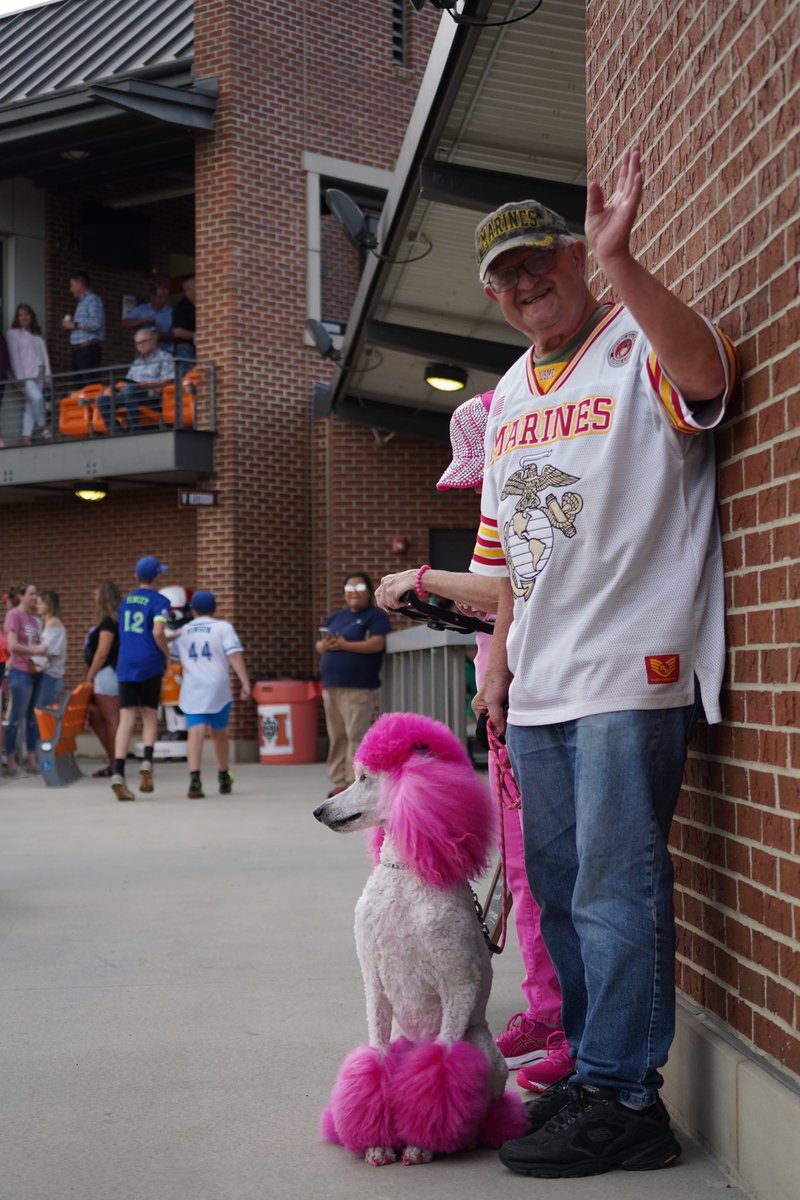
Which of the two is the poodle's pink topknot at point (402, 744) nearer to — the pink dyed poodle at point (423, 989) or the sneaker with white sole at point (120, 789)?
the pink dyed poodle at point (423, 989)

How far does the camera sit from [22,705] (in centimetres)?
1472

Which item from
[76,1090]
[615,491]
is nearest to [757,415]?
[615,491]

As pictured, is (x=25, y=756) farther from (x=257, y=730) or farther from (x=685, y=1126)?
(x=685, y=1126)

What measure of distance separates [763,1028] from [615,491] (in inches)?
48.4

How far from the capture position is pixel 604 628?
2.96m

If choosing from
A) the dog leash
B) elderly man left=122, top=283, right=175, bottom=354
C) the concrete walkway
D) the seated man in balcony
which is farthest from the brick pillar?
the dog leash

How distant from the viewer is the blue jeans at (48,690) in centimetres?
1470

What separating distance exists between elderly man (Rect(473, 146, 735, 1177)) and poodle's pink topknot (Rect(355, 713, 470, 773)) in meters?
0.30

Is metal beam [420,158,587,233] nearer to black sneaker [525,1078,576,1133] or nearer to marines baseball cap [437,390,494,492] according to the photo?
marines baseball cap [437,390,494,492]

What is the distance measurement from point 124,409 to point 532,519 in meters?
15.5

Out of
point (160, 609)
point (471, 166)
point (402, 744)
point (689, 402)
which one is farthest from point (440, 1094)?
point (160, 609)

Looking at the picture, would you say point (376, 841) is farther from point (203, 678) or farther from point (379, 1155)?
point (203, 678)

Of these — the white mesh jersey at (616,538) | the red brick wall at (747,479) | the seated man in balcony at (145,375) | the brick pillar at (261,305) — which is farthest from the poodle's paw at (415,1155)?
the seated man in balcony at (145,375)

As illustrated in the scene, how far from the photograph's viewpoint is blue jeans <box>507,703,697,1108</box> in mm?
2918
